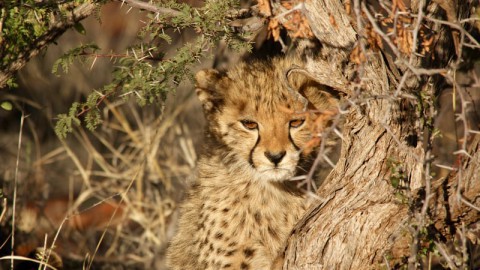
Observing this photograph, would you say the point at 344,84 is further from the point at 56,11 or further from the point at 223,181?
the point at 56,11

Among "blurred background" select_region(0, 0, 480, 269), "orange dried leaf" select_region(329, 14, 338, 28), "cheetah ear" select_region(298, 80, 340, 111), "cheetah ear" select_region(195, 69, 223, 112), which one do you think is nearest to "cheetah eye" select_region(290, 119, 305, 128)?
"cheetah ear" select_region(298, 80, 340, 111)

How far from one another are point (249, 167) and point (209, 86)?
40 centimetres

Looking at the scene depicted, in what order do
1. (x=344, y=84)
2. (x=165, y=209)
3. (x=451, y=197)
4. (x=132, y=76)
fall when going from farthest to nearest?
(x=165, y=209) → (x=132, y=76) → (x=344, y=84) → (x=451, y=197)

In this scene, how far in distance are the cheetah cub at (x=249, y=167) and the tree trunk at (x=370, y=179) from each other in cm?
29

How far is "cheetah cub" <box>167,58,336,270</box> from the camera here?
3133mm

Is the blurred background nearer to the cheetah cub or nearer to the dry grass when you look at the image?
the dry grass

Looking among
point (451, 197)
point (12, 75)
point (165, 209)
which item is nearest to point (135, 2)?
point (12, 75)

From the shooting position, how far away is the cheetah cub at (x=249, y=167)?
3133 mm

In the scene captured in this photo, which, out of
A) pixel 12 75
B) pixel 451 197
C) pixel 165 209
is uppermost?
pixel 12 75

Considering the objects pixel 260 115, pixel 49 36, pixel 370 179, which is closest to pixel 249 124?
pixel 260 115

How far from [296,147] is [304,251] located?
1.42 ft

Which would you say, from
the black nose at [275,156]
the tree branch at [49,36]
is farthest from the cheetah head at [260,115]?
the tree branch at [49,36]

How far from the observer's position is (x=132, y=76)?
2.99m

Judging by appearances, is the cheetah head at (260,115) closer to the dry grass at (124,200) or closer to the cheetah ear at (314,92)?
the cheetah ear at (314,92)
